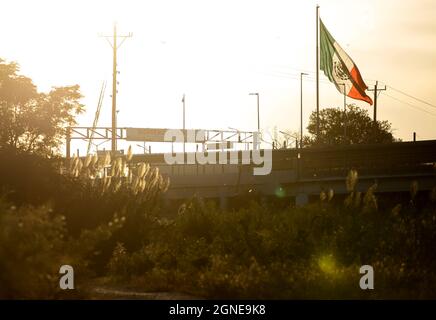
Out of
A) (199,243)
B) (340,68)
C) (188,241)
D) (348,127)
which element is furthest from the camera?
(348,127)

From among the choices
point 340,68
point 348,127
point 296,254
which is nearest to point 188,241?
point 296,254

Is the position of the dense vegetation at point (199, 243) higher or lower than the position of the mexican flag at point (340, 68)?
lower

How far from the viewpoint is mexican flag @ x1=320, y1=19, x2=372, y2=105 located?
65.2 m

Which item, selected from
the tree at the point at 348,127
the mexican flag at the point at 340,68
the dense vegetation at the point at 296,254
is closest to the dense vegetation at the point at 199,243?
the dense vegetation at the point at 296,254

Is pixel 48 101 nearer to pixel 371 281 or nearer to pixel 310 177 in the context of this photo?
pixel 310 177

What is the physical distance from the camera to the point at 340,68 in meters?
67.1

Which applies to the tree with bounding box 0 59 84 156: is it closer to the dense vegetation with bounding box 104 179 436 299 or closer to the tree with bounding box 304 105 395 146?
the dense vegetation with bounding box 104 179 436 299

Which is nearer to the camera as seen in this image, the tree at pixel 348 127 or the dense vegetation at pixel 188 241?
the dense vegetation at pixel 188 241

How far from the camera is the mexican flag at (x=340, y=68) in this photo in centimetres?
6525

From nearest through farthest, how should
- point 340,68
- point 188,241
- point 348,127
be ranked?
1. point 188,241
2. point 340,68
3. point 348,127

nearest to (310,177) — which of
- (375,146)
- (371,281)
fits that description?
(375,146)

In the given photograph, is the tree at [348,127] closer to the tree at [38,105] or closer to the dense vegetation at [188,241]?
the tree at [38,105]

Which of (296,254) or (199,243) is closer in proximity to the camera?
(296,254)

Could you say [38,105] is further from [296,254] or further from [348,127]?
[348,127]
